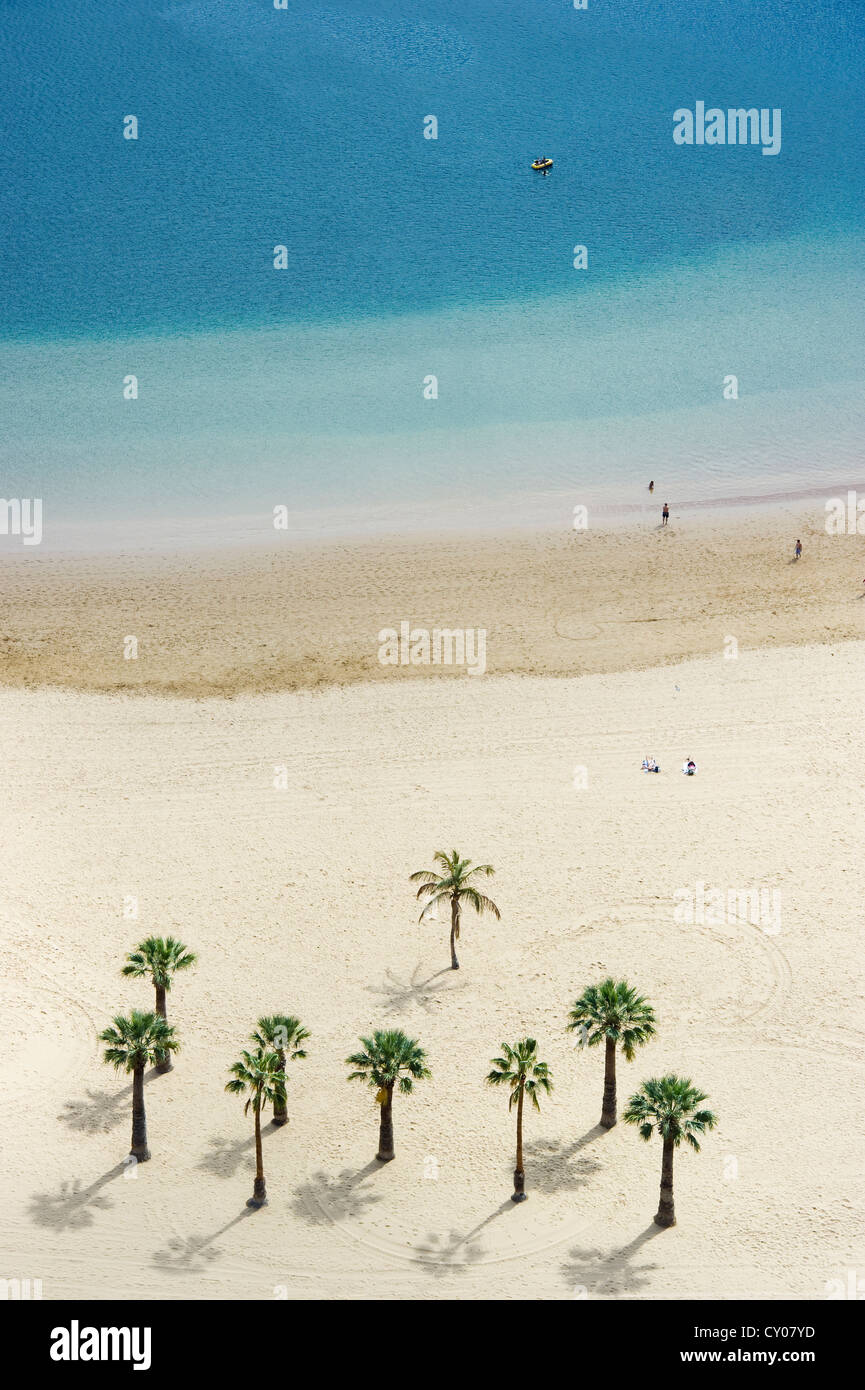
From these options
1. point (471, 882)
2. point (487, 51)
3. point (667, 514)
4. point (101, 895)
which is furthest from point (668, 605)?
point (487, 51)

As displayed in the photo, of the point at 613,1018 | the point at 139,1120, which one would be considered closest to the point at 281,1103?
the point at 139,1120

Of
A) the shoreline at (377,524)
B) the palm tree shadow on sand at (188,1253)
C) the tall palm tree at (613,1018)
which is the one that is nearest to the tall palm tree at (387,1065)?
the tall palm tree at (613,1018)

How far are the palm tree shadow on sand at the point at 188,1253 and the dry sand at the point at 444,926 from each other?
14 cm

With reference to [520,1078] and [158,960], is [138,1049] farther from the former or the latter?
[520,1078]

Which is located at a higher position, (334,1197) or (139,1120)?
(139,1120)

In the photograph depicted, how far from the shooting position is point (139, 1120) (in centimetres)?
5188

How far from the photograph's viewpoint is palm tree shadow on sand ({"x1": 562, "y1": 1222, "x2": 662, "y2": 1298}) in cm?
4762

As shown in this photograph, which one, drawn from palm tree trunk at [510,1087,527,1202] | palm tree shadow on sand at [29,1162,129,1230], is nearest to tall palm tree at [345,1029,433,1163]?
palm tree trunk at [510,1087,527,1202]

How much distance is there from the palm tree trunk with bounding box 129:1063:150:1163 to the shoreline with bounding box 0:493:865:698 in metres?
27.1

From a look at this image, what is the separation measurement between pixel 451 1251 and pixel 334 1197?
163 inches

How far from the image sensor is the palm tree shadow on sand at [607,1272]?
156ft

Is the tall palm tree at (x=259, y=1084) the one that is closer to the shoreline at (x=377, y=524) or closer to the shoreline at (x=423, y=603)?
Result: the shoreline at (x=423, y=603)

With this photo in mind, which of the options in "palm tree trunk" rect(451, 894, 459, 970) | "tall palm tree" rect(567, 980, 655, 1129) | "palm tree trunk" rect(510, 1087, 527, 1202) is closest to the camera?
"palm tree trunk" rect(510, 1087, 527, 1202)

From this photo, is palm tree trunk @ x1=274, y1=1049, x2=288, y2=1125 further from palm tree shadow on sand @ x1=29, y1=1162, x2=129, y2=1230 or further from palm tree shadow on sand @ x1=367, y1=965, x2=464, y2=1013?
palm tree shadow on sand @ x1=367, y1=965, x2=464, y2=1013
